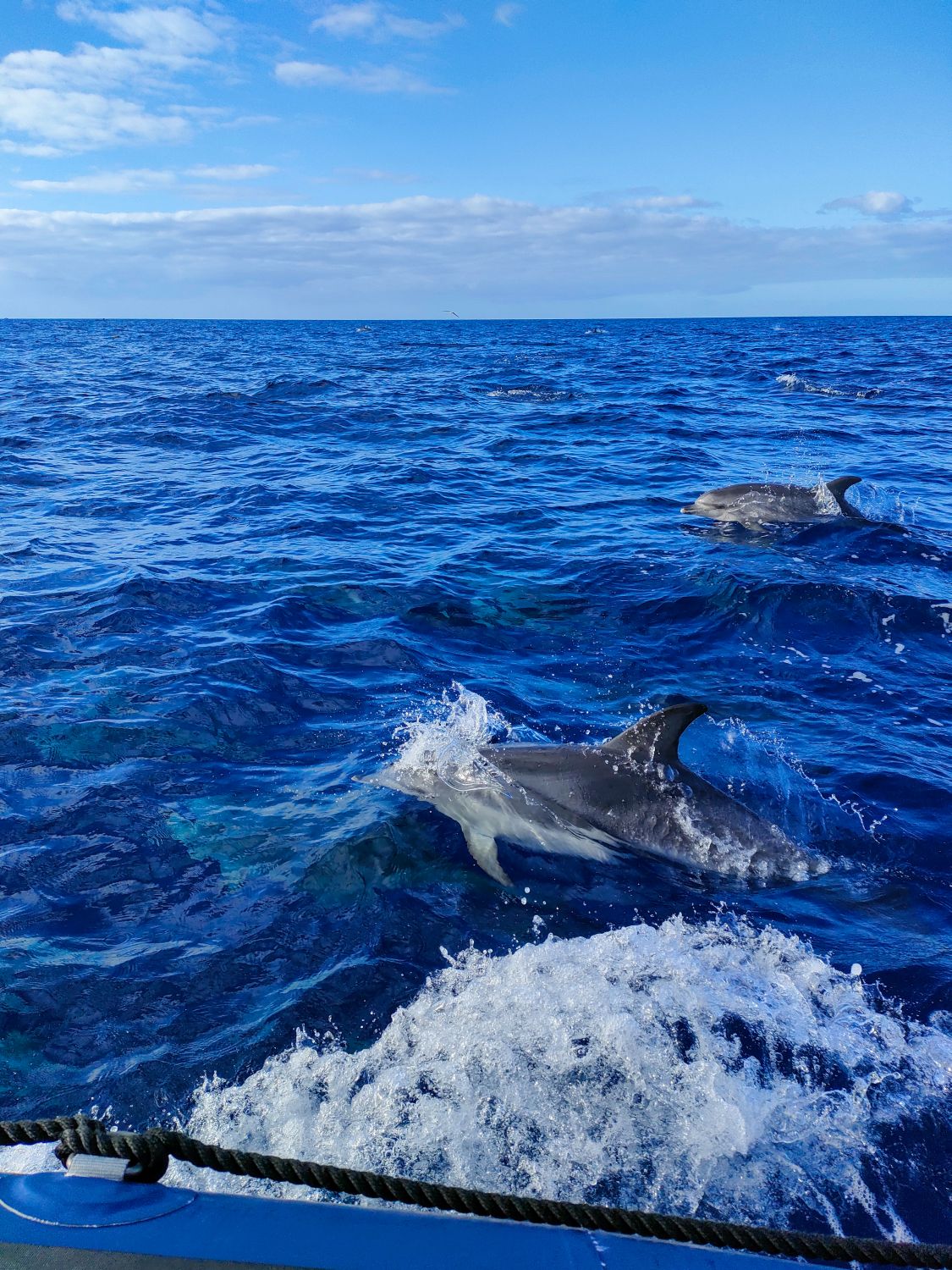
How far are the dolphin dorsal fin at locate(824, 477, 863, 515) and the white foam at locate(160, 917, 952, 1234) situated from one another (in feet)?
37.2

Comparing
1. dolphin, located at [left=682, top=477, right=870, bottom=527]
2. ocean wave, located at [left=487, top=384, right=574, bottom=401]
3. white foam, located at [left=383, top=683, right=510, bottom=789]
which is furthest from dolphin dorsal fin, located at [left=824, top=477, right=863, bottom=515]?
ocean wave, located at [left=487, top=384, right=574, bottom=401]

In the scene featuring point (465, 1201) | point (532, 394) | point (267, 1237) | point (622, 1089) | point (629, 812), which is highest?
point (532, 394)

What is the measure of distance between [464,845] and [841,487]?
11.2 metres

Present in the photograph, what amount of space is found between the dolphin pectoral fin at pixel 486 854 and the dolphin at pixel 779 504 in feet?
33.0

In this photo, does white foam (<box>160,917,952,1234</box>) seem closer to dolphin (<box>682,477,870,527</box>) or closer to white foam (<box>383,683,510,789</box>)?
white foam (<box>383,683,510,789</box>)

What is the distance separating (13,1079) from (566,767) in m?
3.94

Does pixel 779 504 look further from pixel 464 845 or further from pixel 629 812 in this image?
pixel 464 845

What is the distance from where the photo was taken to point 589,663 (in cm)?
964

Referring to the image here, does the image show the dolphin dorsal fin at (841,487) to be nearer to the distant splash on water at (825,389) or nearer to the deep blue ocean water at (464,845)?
the deep blue ocean water at (464,845)

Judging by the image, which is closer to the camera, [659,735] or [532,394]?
[659,735]

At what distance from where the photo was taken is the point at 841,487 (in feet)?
49.0

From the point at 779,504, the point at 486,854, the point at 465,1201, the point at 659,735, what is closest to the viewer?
the point at 465,1201

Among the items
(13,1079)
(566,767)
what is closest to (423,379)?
(566,767)

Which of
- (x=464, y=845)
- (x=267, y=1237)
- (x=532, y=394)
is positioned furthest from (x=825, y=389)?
(x=267, y=1237)
